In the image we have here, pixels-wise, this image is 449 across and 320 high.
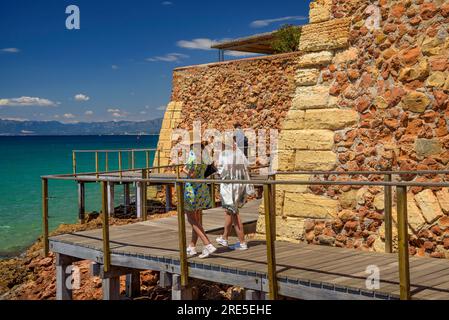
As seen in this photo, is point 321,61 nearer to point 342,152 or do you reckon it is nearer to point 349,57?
point 349,57

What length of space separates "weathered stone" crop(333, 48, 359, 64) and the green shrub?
513 inches

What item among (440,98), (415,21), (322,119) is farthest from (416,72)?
(322,119)

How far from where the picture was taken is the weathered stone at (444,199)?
619 centimetres

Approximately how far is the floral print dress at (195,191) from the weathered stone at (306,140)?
163 centimetres

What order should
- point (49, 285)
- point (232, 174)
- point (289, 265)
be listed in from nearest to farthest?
point (289, 265) < point (232, 174) < point (49, 285)

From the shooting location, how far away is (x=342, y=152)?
725 cm

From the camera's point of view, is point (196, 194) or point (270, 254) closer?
point (270, 254)

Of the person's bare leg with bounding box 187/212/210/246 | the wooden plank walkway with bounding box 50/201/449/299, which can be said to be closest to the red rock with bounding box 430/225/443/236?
the wooden plank walkway with bounding box 50/201/449/299

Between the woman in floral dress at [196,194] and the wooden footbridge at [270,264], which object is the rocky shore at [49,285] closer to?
the wooden footbridge at [270,264]

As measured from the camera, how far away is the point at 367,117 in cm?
704

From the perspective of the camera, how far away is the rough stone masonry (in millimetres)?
6395

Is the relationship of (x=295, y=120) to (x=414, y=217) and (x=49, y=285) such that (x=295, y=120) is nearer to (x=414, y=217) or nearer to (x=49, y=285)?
(x=414, y=217)

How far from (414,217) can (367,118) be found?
129 centimetres

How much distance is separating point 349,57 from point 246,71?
11.6 metres
